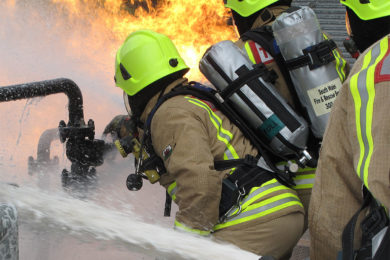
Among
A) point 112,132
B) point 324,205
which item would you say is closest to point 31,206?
point 324,205

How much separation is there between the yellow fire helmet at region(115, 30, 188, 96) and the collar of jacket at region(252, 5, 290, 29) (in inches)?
23.1

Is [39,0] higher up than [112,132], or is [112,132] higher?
[39,0]

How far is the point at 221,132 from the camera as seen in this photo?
2691 millimetres

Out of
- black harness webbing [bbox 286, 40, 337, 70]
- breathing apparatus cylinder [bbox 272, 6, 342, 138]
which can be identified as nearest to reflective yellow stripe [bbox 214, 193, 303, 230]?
breathing apparatus cylinder [bbox 272, 6, 342, 138]

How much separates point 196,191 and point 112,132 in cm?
145

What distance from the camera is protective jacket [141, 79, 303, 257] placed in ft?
8.14

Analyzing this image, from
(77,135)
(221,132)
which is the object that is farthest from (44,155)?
(221,132)

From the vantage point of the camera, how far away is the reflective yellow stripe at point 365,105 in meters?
1.16

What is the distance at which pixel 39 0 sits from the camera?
6.77m

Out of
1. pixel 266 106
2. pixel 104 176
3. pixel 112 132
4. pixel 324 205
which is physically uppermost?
pixel 324 205

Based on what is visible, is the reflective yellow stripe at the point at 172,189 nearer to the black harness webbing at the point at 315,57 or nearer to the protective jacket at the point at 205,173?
the protective jacket at the point at 205,173

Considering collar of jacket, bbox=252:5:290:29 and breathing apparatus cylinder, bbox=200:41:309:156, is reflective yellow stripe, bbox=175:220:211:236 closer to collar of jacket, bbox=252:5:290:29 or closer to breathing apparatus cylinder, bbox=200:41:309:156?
breathing apparatus cylinder, bbox=200:41:309:156

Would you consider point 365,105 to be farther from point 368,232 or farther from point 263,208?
point 263,208

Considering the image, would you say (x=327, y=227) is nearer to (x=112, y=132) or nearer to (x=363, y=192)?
(x=363, y=192)
